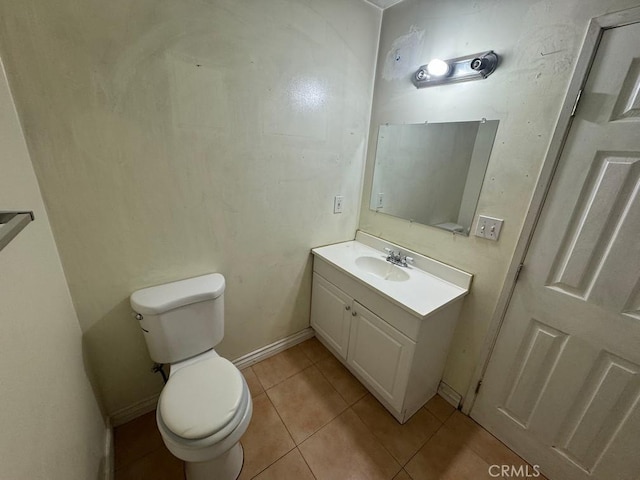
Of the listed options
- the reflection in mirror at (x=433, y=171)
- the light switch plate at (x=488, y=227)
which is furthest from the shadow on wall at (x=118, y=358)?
the light switch plate at (x=488, y=227)


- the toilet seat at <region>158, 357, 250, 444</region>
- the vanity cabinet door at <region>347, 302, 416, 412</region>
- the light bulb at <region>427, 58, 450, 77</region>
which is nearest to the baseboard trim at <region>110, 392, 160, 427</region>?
the toilet seat at <region>158, 357, 250, 444</region>

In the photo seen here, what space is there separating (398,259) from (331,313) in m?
Answer: 0.60

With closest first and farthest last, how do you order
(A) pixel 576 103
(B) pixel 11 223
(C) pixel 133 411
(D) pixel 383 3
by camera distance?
(B) pixel 11 223 → (A) pixel 576 103 → (C) pixel 133 411 → (D) pixel 383 3

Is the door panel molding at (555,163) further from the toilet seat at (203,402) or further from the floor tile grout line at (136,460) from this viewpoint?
the floor tile grout line at (136,460)

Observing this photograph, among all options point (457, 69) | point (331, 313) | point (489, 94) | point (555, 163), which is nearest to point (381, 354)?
point (331, 313)

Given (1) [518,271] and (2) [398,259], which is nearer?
(1) [518,271]

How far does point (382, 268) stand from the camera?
1770 mm

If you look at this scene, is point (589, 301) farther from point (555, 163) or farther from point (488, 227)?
point (555, 163)

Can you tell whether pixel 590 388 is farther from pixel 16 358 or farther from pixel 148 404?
pixel 148 404

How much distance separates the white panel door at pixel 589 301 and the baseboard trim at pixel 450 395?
324 millimetres

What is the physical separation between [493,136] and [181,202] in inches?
62.2

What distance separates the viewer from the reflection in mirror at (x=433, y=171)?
135 cm

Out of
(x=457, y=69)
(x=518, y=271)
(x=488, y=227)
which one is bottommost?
(x=518, y=271)

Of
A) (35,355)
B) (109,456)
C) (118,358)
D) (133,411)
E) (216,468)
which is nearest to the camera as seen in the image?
(35,355)
